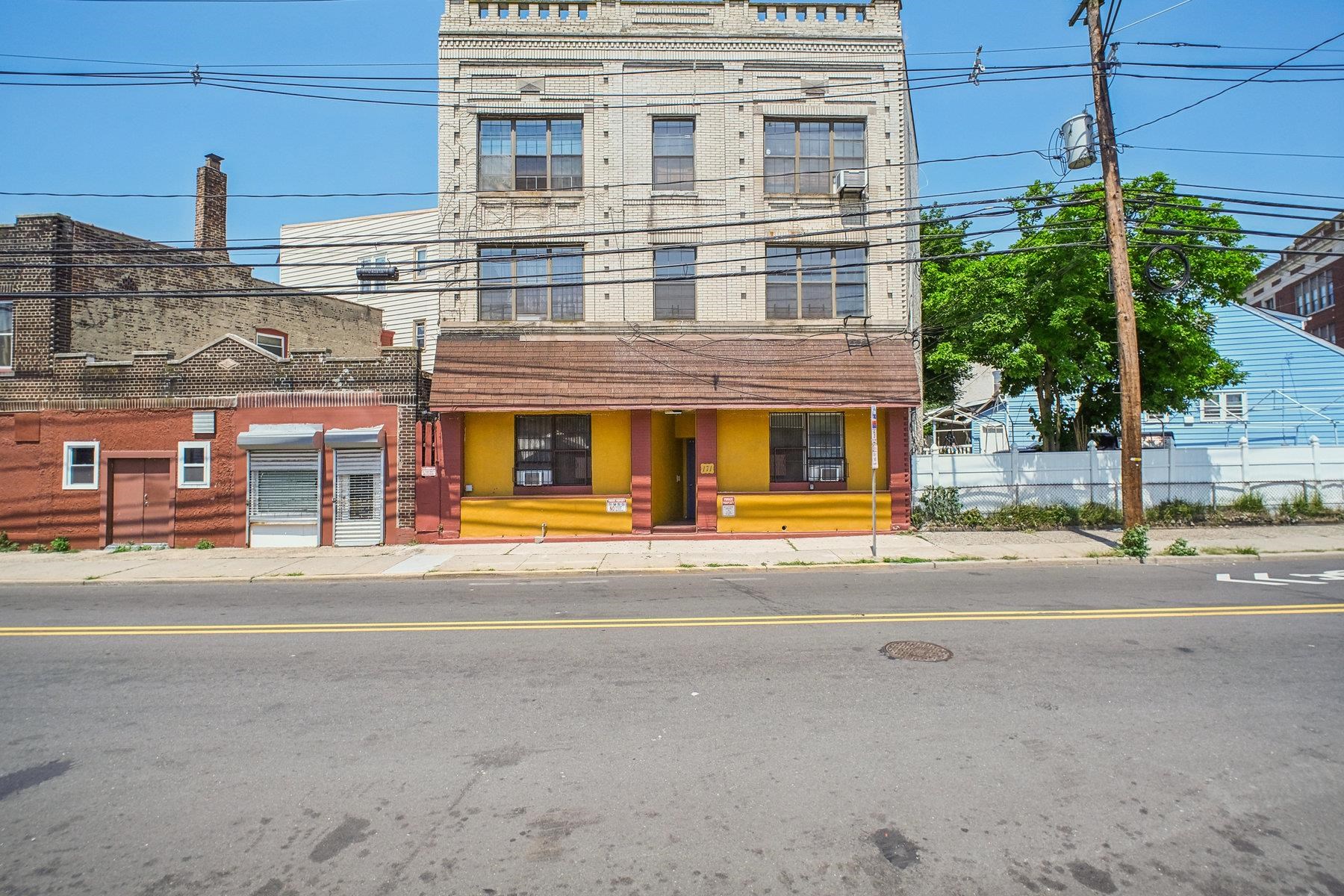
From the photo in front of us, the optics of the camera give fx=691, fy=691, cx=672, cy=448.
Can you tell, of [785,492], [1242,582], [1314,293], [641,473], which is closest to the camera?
[1242,582]

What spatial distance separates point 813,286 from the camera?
17.6m

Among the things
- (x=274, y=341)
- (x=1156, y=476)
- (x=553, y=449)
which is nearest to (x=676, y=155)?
(x=553, y=449)

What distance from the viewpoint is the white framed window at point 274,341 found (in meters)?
21.9

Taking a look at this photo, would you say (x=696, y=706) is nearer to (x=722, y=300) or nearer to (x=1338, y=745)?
(x=1338, y=745)

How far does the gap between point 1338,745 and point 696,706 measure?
14.7ft

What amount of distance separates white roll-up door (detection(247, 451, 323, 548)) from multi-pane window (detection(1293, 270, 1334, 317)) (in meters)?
44.9

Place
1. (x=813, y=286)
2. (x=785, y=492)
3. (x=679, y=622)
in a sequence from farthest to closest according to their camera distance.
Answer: (x=813, y=286) → (x=785, y=492) → (x=679, y=622)

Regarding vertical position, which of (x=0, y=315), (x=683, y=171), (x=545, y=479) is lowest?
(x=545, y=479)

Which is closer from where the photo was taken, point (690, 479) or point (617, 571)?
point (617, 571)

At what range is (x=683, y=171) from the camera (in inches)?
692

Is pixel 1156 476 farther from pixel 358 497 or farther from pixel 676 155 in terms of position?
pixel 358 497

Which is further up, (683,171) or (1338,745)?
(683,171)

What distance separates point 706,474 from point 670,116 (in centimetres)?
914

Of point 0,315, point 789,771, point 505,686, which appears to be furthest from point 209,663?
point 0,315
